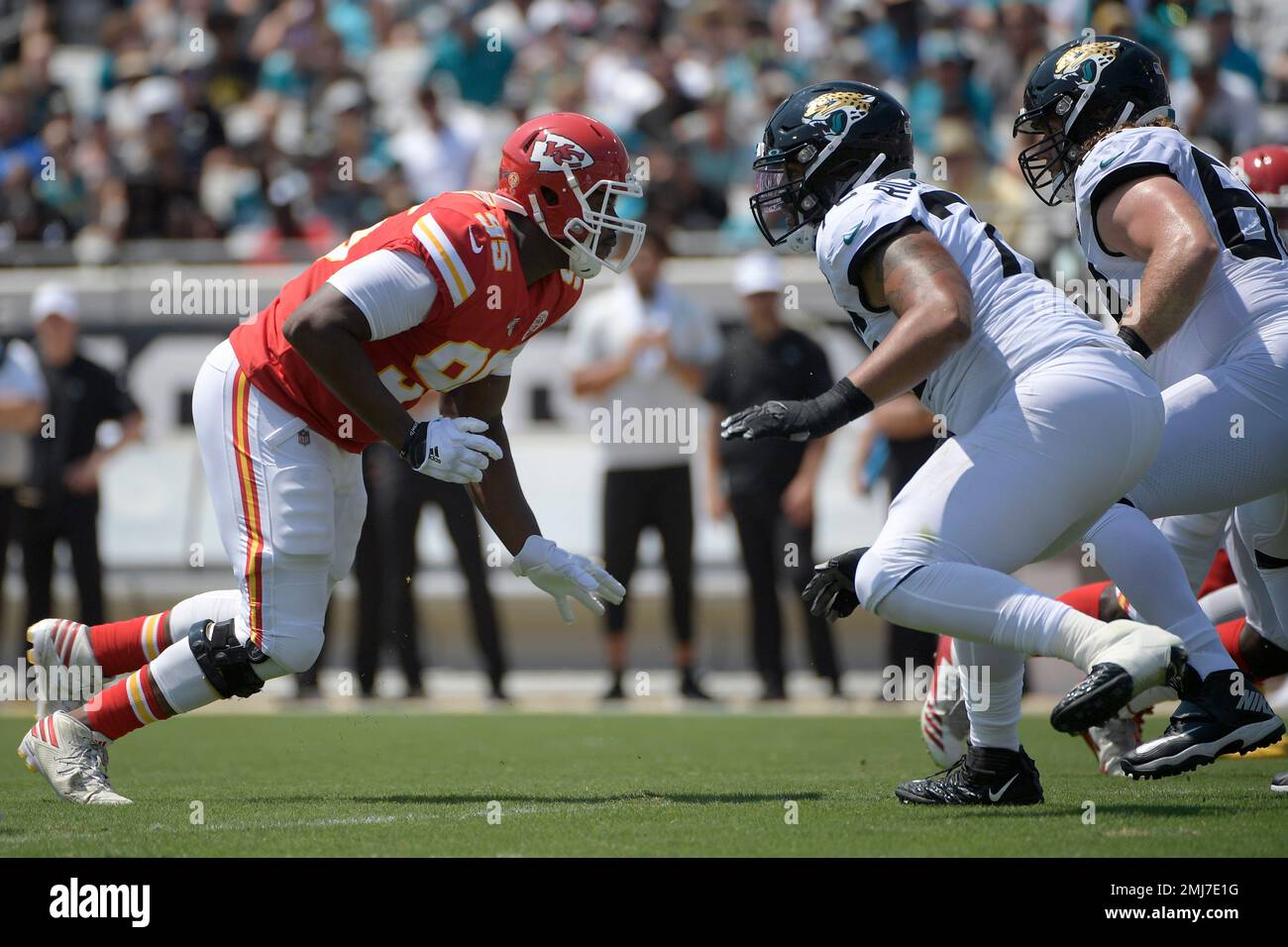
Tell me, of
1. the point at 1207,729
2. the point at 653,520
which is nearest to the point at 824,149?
the point at 1207,729

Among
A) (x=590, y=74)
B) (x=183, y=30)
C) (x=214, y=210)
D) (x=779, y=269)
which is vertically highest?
(x=183, y=30)

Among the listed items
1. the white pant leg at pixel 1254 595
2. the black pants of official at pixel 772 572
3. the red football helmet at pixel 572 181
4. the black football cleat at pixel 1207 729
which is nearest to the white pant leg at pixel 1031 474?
the black football cleat at pixel 1207 729

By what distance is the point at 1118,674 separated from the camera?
3535 millimetres

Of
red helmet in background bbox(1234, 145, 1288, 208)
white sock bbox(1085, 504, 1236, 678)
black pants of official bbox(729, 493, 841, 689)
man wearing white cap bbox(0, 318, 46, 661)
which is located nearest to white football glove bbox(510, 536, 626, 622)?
white sock bbox(1085, 504, 1236, 678)

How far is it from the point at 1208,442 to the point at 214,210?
9950mm

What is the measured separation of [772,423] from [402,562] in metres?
5.54

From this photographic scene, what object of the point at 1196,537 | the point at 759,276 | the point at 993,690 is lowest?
the point at 993,690

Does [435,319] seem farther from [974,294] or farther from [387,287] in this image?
[974,294]

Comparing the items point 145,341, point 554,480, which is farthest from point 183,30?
point 554,480

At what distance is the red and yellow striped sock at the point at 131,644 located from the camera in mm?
4996

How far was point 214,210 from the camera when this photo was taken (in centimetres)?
Result: 1280

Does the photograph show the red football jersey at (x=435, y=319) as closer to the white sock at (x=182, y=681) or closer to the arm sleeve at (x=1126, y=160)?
the white sock at (x=182, y=681)

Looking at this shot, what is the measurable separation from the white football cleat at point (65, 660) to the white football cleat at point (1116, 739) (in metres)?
3.19

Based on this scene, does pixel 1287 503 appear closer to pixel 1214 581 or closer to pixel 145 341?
pixel 1214 581
